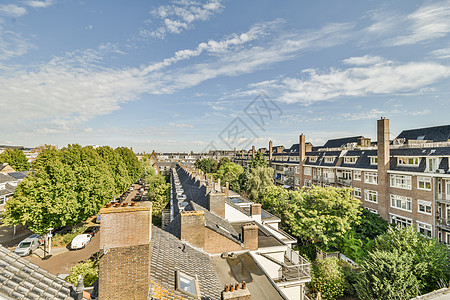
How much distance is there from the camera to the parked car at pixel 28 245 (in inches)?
869

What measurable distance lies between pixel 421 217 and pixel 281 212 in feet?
52.7

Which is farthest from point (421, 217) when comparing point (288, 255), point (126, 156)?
point (126, 156)

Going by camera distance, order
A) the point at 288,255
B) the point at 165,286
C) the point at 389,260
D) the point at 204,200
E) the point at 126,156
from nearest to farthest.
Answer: the point at 165,286
the point at 389,260
the point at 288,255
the point at 204,200
the point at 126,156

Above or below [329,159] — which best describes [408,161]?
above

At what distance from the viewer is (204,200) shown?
1886cm

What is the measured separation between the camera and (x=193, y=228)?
1134 cm

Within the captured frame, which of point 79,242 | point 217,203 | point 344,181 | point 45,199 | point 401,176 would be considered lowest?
point 79,242

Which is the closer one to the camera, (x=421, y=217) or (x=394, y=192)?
(x=421, y=217)

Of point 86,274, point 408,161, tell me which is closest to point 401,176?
point 408,161

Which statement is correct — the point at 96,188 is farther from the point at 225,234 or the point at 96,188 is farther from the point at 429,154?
the point at 429,154

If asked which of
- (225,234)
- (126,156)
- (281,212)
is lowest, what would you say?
(281,212)

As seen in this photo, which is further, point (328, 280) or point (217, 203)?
point (217, 203)

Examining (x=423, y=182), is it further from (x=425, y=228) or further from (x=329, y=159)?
(x=329, y=159)

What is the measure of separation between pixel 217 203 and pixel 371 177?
1094 inches
